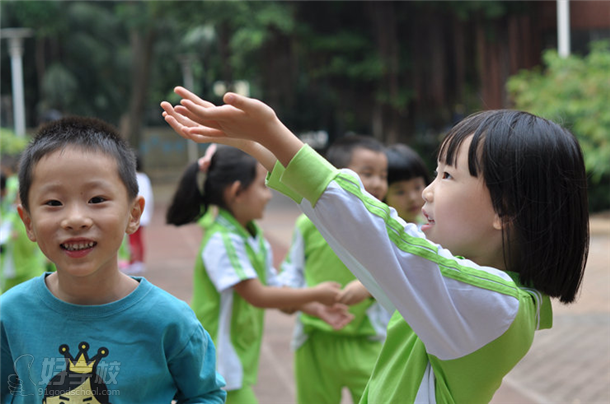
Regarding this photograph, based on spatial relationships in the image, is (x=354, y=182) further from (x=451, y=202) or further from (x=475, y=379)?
(x=475, y=379)

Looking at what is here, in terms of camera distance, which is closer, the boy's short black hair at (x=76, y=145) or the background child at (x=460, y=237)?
the background child at (x=460, y=237)

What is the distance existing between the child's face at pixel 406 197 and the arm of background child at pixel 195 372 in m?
2.14

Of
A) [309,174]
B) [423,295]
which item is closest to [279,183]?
[309,174]

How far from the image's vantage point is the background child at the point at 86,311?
70.6 inches

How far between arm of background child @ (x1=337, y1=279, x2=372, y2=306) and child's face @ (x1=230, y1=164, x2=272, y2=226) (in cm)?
53

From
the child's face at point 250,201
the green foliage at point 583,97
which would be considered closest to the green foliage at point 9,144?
the green foliage at point 583,97

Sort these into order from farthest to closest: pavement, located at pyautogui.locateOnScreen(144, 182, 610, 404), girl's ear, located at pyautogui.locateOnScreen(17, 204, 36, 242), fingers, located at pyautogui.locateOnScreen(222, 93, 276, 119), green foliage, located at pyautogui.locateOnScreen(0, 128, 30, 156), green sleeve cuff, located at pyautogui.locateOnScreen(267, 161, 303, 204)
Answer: green foliage, located at pyautogui.locateOnScreen(0, 128, 30, 156) < pavement, located at pyautogui.locateOnScreen(144, 182, 610, 404) < girl's ear, located at pyautogui.locateOnScreen(17, 204, 36, 242) < green sleeve cuff, located at pyautogui.locateOnScreen(267, 161, 303, 204) < fingers, located at pyautogui.locateOnScreen(222, 93, 276, 119)

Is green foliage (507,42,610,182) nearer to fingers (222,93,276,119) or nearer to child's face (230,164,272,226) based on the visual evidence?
child's face (230,164,272,226)

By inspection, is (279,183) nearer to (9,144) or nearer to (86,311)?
(86,311)

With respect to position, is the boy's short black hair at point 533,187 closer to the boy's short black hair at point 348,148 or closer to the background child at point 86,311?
the background child at point 86,311

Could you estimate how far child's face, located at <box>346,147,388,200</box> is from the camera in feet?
11.8

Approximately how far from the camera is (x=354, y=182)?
5.08ft

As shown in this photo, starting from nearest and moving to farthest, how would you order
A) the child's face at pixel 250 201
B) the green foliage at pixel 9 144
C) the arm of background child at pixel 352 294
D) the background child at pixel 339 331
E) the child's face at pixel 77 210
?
the child's face at pixel 77 210
the arm of background child at pixel 352 294
the child's face at pixel 250 201
the background child at pixel 339 331
the green foliage at pixel 9 144

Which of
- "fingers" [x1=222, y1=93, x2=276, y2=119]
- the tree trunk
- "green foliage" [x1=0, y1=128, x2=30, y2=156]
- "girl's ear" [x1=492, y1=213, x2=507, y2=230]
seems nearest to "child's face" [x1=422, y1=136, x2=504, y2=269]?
"girl's ear" [x1=492, y1=213, x2=507, y2=230]
